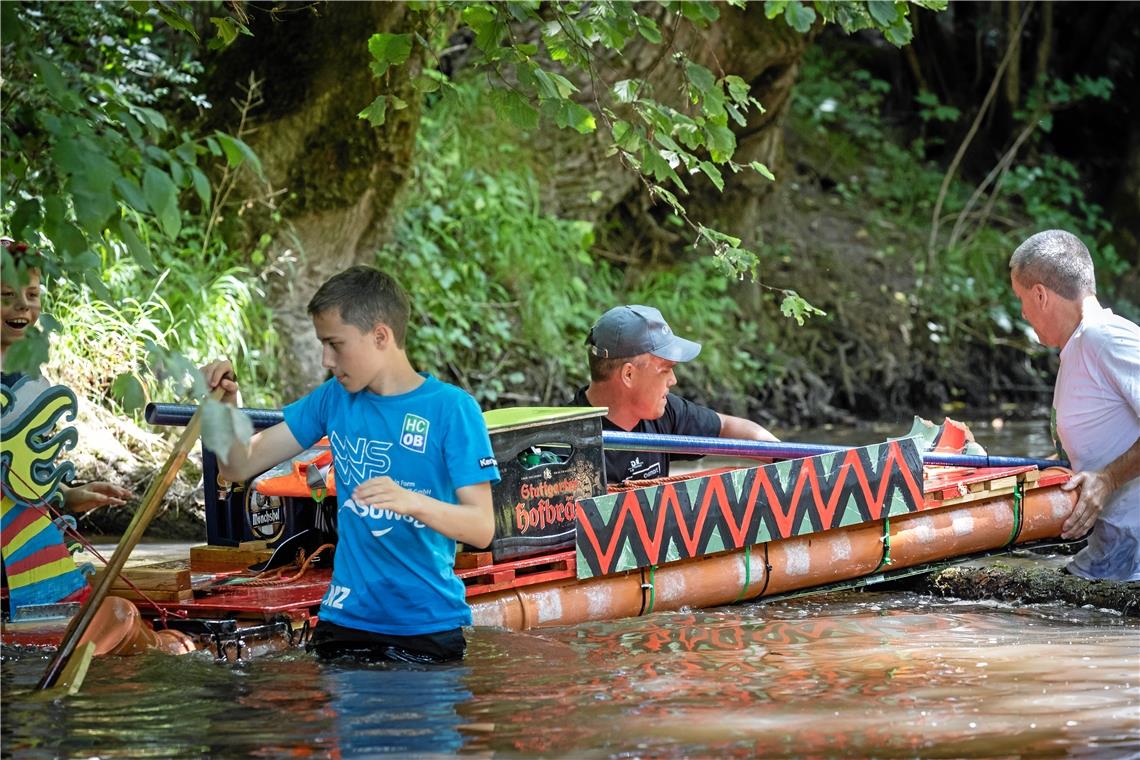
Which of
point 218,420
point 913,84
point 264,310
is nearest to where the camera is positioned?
point 218,420

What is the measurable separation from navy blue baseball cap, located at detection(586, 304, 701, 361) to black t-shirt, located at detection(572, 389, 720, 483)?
0.28m

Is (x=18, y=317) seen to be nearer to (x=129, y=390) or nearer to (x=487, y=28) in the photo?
(x=129, y=390)

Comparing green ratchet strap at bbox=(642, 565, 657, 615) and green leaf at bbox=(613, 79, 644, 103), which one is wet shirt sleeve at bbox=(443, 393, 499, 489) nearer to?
green ratchet strap at bbox=(642, 565, 657, 615)

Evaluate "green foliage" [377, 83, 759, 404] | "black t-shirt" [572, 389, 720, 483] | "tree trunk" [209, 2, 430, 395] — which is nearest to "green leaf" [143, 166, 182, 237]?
"black t-shirt" [572, 389, 720, 483]

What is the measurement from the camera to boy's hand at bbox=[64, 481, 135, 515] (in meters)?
4.76

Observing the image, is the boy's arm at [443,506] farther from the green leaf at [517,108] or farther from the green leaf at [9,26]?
the green leaf at [517,108]

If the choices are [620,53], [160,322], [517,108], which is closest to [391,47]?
[517,108]

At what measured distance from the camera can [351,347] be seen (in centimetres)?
412

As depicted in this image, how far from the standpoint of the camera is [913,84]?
1716 cm

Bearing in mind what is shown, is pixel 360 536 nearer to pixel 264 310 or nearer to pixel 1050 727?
pixel 1050 727

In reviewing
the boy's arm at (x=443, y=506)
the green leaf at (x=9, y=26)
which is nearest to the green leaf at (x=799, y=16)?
the boy's arm at (x=443, y=506)

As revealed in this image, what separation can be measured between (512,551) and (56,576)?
1479 millimetres

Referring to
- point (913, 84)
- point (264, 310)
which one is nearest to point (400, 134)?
point (264, 310)

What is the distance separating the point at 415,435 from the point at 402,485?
142 millimetres
